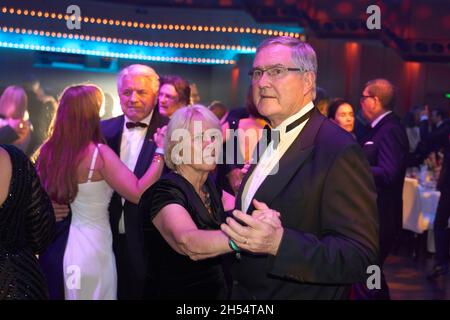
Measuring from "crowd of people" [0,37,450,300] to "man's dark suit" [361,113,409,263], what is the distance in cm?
99

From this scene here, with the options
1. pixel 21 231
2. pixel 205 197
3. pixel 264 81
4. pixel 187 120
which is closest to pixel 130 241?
pixel 205 197

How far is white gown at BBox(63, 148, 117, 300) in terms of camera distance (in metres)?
3.58

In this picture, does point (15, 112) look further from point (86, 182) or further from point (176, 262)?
point (176, 262)

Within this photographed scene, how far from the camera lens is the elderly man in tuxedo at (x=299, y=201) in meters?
1.66

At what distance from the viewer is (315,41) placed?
44.0ft

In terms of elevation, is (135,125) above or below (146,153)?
above

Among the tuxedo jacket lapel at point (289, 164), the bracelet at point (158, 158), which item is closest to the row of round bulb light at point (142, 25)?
the bracelet at point (158, 158)

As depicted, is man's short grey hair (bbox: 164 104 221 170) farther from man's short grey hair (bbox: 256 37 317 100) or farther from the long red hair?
the long red hair

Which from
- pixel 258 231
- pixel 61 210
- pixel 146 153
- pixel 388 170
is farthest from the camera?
pixel 388 170

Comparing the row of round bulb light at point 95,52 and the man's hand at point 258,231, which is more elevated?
the row of round bulb light at point 95,52

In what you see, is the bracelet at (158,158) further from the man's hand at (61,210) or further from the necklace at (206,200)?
the necklace at (206,200)

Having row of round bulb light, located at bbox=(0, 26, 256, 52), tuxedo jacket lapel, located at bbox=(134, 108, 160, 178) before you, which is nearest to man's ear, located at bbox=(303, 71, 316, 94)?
tuxedo jacket lapel, located at bbox=(134, 108, 160, 178)

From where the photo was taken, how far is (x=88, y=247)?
3592 millimetres

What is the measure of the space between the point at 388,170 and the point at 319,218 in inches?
113
